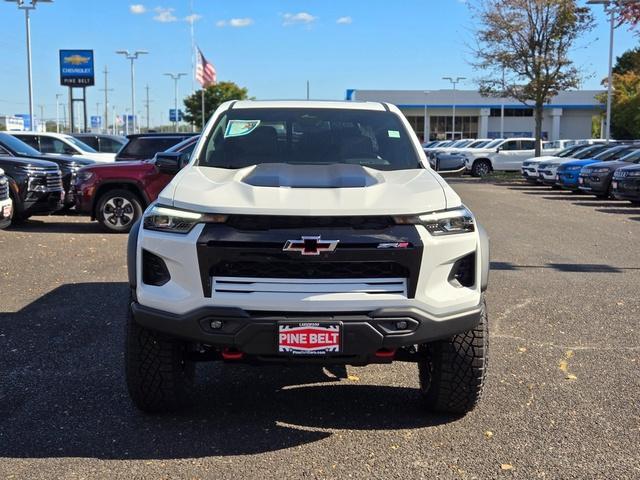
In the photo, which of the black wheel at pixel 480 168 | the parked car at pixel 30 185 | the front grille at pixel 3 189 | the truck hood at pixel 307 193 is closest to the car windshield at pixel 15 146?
the parked car at pixel 30 185

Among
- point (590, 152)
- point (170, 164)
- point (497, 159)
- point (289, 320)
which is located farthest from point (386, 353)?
point (497, 159)

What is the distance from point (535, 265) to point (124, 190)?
6.89m

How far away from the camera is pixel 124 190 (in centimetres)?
1189

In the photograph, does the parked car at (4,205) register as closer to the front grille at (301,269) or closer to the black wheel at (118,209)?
the black wheel at (118,209)

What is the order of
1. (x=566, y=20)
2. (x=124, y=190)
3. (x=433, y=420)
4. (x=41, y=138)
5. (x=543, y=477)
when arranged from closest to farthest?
(x=543, y=477), (x=433, y=420), (x=124, y=190), (x=41, y=138), (x=566, y=20)

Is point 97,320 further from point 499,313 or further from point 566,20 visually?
point 566,20

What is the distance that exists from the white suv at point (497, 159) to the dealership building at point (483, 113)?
1613 inches

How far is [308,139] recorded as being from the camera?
5016 mm

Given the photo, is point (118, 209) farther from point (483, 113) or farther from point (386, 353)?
point (483, 113)

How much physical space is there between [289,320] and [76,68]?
4557cm

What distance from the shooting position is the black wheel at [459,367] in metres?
3.87

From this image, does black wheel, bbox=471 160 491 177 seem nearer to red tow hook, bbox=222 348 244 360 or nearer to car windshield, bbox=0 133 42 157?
car windshield, bbox=0 133 42 157

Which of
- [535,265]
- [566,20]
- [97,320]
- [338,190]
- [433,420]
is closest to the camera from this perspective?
[338,190]

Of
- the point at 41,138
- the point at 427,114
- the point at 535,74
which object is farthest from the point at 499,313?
the point at 427,114
